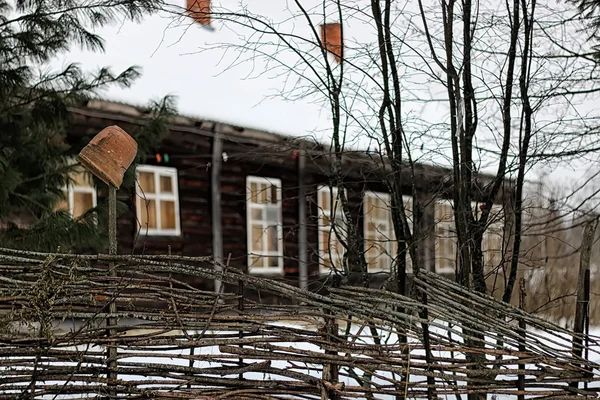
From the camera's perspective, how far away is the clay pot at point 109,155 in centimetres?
347

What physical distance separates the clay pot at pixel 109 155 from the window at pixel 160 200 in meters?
6.84

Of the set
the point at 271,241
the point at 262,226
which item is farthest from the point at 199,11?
the point at 271,241

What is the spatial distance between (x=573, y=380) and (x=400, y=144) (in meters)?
2.16

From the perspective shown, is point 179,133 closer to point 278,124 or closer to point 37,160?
point 278,124

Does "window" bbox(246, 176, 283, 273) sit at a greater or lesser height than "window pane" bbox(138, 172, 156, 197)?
lesser

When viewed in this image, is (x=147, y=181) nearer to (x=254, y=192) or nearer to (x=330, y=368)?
(x=254, y=192)

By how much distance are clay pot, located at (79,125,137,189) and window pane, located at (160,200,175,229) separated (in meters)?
7.35

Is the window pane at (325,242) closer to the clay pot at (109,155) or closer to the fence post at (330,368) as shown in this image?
the fence post at (330,368)

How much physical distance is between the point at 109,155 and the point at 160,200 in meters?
7.36

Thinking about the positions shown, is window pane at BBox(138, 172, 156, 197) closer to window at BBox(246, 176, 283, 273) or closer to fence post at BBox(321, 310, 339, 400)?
window at BBox(246, 176, 283, 273)

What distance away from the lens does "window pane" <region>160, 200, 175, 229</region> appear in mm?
10891

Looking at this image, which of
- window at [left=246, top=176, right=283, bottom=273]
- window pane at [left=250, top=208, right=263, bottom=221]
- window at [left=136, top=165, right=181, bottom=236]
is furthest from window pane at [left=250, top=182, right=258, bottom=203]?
window at [left=136, top=165, right=181, bottom=236]

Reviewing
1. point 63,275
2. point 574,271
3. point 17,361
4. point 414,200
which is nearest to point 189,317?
point 63,275

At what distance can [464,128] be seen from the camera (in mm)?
5227
